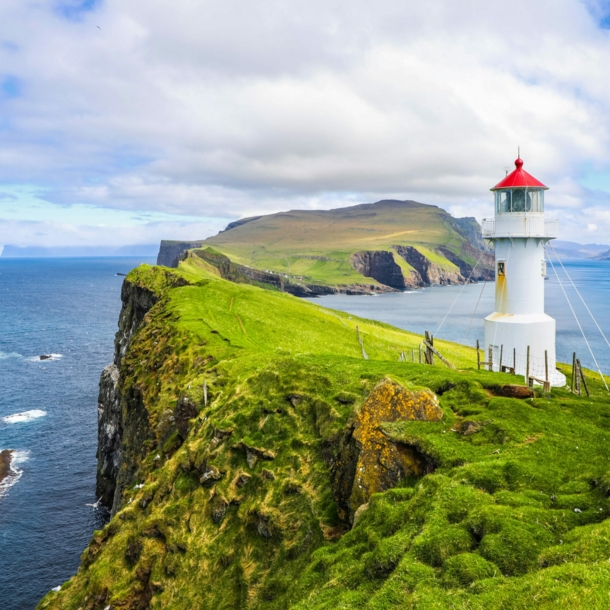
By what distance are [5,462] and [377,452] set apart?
69.8 m

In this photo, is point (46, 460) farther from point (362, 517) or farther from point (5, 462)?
point (362, 517)

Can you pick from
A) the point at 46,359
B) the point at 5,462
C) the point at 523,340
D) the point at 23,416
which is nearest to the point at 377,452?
the point at 523,340

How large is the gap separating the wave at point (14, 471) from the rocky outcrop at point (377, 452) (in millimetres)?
59436

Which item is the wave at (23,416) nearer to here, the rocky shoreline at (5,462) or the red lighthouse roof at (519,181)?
the rocky shoreline at (5,462)

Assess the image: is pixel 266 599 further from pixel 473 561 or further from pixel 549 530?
pixel 549 530

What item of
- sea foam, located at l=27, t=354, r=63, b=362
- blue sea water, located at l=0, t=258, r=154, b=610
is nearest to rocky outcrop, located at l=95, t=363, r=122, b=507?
blue sea water, located at l=0, t=258, r=154, b=610

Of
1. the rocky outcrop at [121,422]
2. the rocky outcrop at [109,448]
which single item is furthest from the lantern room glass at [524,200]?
the rocky outcrop at [109,448]

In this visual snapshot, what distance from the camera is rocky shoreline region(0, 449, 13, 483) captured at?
69.5 meters

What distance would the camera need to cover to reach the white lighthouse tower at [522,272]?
36.6m

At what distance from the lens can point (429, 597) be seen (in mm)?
12930

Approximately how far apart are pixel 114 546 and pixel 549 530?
2471 cm

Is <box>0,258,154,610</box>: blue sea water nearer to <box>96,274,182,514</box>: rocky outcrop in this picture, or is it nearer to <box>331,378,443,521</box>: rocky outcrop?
<box>96,274,182,514</box>: rocky outcrop

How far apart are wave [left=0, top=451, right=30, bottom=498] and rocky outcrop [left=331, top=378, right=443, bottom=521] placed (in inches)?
2340

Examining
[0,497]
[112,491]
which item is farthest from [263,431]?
[0,497]
